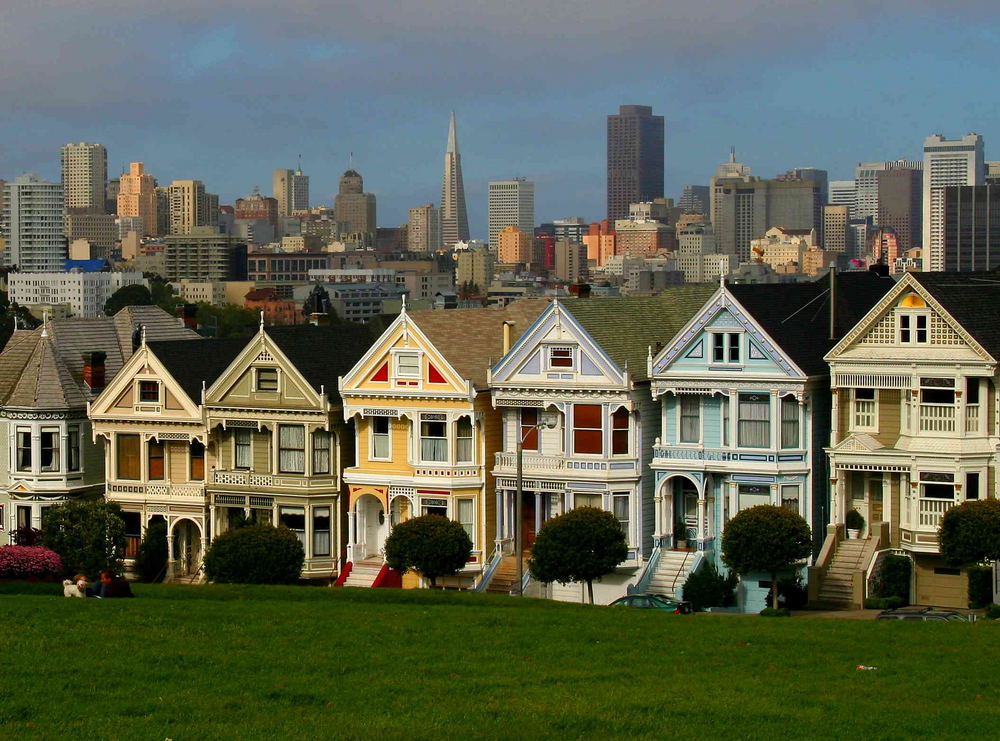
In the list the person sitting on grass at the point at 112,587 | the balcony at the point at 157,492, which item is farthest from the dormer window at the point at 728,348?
the person sitting on grass at the point at 112,587

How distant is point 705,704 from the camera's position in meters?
25.9

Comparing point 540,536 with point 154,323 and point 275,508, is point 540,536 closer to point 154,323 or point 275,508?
point 275,508

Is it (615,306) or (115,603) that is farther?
(615,306)

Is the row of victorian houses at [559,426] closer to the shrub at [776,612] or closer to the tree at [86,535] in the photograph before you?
the shrub at [776,612]

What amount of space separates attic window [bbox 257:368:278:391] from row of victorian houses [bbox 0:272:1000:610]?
0.06 m

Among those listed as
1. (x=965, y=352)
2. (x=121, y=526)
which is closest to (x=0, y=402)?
(x=121, y=526)

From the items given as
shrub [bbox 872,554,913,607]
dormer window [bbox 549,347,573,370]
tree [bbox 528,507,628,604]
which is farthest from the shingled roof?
shrub [bbox 872,554,913,607]

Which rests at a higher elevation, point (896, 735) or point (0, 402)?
point (0, 402)

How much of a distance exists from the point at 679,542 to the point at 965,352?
8.35m

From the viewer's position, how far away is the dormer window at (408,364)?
49188 millimetres

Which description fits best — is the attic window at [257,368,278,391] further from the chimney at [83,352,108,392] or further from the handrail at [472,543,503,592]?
the handrail at [472,543,503,592]

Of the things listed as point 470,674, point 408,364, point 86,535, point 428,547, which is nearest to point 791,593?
point 428,547

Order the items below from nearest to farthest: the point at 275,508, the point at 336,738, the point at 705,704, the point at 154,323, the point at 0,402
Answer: the point at 336,738 < the point at 705,704 < the point at 275,508 < the point at 0,402 < the point at 154,323

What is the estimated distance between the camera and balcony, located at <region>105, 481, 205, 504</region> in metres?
52.3
